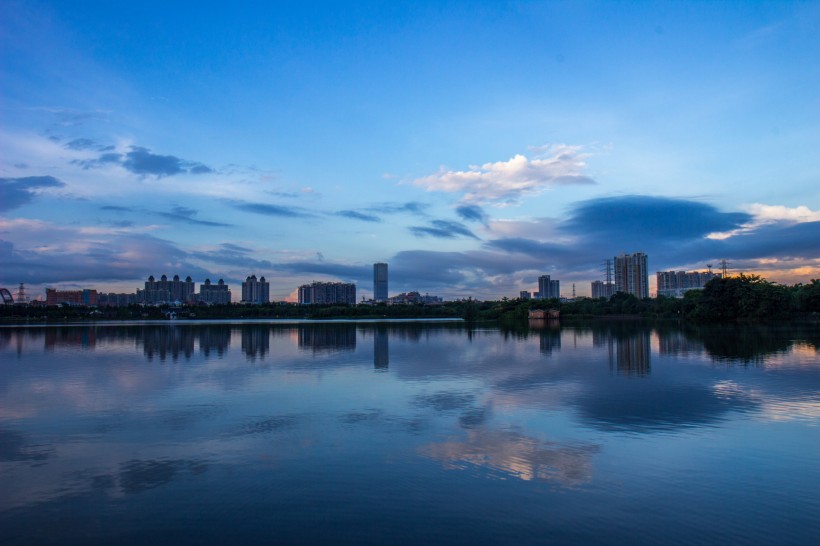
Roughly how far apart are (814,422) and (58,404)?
17530mm

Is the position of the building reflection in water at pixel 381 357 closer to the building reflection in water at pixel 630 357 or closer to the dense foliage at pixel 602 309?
the building reflection in water at pixel 630 357

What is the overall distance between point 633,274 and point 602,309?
63.9 meters

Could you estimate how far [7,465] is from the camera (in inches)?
349

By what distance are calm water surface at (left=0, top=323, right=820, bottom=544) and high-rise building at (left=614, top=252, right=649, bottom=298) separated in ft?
454

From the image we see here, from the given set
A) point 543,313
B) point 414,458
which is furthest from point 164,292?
point 414,458

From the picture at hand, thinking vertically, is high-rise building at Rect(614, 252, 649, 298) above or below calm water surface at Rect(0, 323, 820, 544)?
above

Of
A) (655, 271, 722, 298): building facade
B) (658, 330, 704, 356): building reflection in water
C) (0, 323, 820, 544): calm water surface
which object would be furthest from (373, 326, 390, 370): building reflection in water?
(655, 271, 722, 298): building facade

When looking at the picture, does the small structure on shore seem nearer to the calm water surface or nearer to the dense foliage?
the dense foliage

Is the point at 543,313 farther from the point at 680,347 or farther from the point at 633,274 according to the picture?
the point at 633,274

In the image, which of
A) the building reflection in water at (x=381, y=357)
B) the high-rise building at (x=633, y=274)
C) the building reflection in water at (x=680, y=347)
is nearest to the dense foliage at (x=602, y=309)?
the building reflection in water at (x=680, y=347)

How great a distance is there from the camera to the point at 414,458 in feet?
29.7

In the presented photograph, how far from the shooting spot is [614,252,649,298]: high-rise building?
14850 centimetres

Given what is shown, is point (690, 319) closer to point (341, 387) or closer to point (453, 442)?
point (341, 387)

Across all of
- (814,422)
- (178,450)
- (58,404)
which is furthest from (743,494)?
(58,404)
